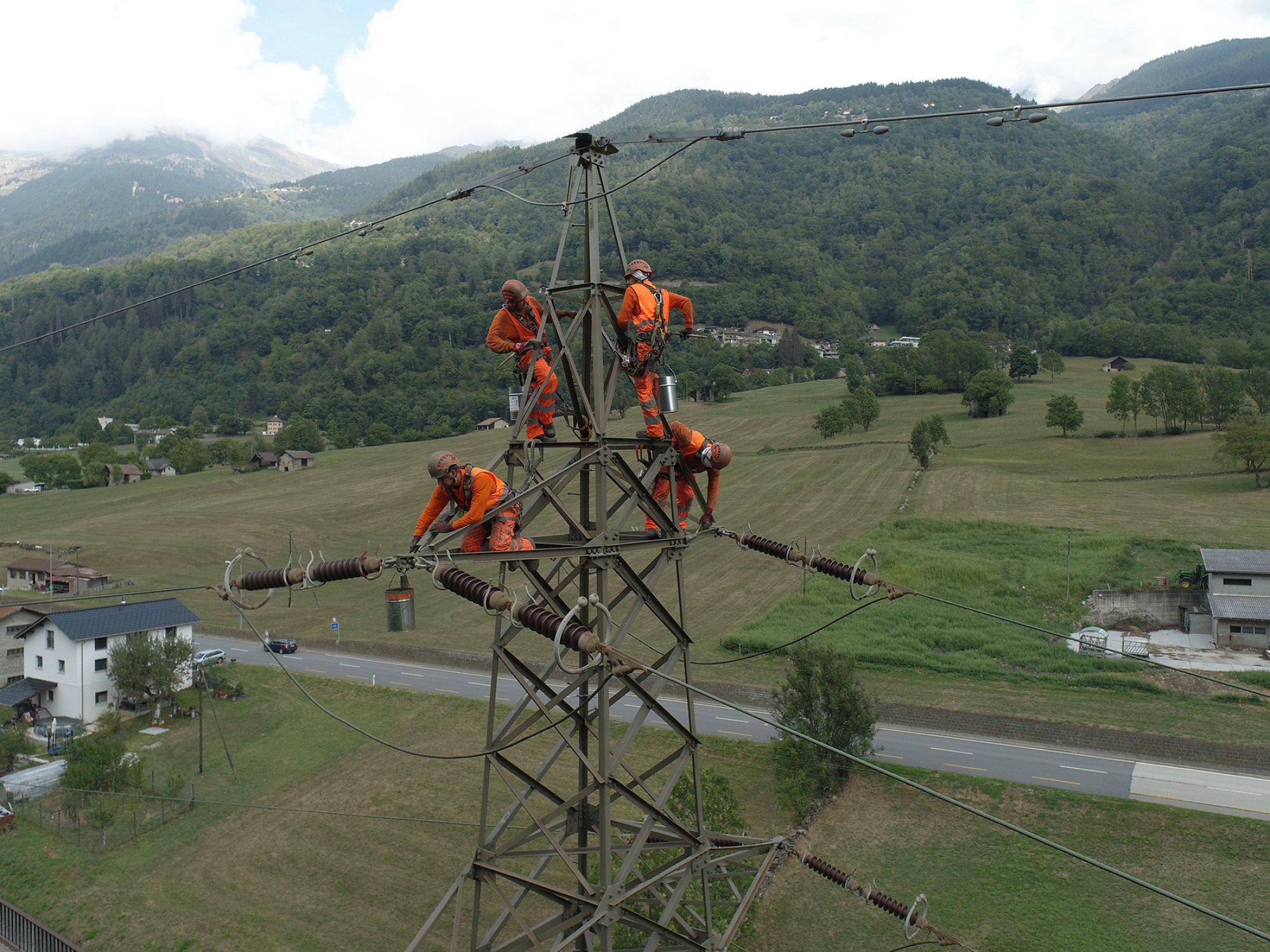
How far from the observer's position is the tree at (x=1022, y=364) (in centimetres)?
12019

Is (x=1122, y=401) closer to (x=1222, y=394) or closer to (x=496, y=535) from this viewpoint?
(x=1222, y=394)

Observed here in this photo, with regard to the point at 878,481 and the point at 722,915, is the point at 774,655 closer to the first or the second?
the point at 722,915

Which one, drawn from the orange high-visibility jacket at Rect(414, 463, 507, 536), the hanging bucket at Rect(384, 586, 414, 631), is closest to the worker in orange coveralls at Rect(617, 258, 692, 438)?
the orange high-visibility jacket at Rect(414, 463, 507, 536)

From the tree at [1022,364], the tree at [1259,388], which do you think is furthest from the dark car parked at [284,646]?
the tree at [1022,364]

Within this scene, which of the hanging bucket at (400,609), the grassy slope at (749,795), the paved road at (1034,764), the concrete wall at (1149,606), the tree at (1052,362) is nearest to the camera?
the hanging bucket at (400,609)

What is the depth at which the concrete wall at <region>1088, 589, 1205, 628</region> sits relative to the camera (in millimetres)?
43594

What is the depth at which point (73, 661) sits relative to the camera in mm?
39438

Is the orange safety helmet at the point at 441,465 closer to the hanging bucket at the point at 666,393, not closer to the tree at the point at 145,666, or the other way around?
the hanging bucket at the point at 666,393

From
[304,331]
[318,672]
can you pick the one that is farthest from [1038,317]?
[318,672]

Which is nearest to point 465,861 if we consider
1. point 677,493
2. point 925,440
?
point 677,493

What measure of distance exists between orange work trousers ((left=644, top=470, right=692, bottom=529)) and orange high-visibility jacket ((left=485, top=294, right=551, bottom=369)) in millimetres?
1946

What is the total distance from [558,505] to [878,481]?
67155 mm

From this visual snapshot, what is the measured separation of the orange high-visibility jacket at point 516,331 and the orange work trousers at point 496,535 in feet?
6.80

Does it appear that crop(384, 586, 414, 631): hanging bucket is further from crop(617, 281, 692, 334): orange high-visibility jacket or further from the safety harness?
crop(617, 281, 692, 334): orange high-visibility jacket
